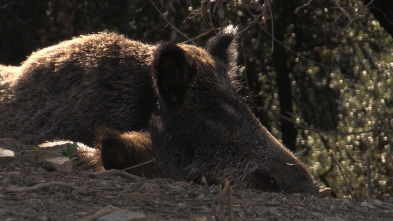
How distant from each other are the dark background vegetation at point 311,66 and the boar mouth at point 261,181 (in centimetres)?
485

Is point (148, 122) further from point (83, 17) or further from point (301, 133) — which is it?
point (301, 133)

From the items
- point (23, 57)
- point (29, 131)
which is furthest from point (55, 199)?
point (23, 57)

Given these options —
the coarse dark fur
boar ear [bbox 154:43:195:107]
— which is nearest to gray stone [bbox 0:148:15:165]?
the coarse dark fur

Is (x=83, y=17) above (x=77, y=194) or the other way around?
above

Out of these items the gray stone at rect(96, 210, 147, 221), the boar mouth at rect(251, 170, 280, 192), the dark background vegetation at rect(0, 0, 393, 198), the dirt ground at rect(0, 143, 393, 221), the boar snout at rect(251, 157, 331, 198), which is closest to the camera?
the gray stone at rect(96, 210, 147, 221)

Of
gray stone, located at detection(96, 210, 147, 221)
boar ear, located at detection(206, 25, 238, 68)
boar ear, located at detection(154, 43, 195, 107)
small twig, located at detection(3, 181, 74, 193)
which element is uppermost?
boar ear, located at detection(206, 25, 238, 68)

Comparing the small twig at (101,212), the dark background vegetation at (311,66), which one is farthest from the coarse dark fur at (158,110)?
the dark background vegetation at (311,66)

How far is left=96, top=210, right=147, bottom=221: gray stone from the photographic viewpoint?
3766mm

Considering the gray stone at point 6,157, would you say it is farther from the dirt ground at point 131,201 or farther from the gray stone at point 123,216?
the gray stone at point 123,216

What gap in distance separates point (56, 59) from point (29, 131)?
2.48ft

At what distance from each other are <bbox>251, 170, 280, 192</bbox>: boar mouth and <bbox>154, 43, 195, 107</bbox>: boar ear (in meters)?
0.94

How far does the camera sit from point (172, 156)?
21.0ft

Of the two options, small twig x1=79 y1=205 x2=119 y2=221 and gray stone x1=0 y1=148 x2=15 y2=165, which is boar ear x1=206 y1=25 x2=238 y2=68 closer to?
gray stone x1=0 y1=148 x2=15 y2=165

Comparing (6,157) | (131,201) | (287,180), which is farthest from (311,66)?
(131,201)
